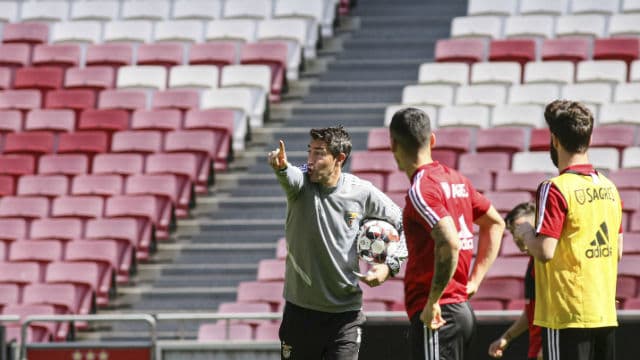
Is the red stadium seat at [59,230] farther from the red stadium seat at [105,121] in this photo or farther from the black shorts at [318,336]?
the black shorts at [318,336]

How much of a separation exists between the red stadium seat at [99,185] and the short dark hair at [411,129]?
29.3 ft

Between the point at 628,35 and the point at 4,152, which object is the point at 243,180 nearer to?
the point at 4,152

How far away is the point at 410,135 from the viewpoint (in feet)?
19.5

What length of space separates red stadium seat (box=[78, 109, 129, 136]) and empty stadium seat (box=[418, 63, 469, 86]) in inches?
141

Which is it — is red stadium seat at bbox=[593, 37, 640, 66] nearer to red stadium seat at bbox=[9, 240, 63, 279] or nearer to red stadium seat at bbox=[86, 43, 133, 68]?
red stadium seat at bbox=[86, 43, 133, 68]

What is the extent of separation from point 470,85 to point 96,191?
4537 millimetres

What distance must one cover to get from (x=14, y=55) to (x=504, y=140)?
6.89m

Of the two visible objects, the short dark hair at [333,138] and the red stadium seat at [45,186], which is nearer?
the short dark hair at [333,138]

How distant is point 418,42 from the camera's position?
1759cm

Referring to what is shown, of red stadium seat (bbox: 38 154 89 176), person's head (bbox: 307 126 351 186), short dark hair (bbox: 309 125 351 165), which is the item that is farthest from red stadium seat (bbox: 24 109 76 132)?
short dark hair (bbox: 309 125 351 165)

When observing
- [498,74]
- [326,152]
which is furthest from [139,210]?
[326,152]

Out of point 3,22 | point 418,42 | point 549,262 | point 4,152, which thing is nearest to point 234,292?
point 4,152

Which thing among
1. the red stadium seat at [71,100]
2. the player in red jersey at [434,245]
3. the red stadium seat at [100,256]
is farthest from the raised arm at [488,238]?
the red stadium seat at [71,100]

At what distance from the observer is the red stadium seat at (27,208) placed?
1448cm
